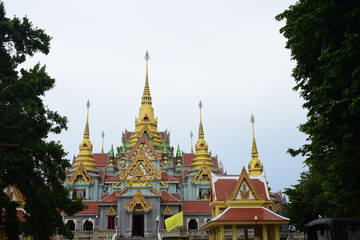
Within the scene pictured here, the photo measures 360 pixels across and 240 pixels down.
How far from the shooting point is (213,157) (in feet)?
227

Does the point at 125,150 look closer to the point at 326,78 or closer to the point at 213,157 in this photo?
the point at 213,157

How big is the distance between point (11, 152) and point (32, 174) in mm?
1399

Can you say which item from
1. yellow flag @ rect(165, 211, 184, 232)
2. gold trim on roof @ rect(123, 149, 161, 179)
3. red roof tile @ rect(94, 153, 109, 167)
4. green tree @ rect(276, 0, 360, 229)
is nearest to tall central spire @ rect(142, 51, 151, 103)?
red roof tile @ rect(94, 153, 109, 167)

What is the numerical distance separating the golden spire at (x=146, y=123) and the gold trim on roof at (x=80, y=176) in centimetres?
818

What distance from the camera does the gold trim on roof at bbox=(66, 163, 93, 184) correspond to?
58.1 meters

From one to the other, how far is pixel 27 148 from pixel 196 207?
3045 centimetres

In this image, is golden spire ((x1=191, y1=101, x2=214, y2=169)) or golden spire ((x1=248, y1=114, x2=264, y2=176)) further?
golden spire ((x1=248, y1=114, x2=264, y2=176))

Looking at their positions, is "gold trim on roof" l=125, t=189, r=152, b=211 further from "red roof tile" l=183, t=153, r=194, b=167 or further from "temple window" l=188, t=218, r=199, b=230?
"red roof tile" l=183, t=153, r=194, b=167

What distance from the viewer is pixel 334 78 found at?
50.4ft

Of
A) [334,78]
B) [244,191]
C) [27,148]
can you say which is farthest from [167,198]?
[334,78]

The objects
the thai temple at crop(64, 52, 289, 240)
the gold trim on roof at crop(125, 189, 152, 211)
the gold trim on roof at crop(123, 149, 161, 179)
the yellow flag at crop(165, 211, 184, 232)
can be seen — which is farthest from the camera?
the gold trim on roof at crop(123, 149, 161, 179)

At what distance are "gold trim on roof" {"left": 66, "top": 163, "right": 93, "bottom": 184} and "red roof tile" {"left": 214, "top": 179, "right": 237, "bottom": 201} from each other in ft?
100

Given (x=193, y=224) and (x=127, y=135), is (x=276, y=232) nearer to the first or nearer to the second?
(x=193, y=224)

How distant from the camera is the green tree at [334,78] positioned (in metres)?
14.1
